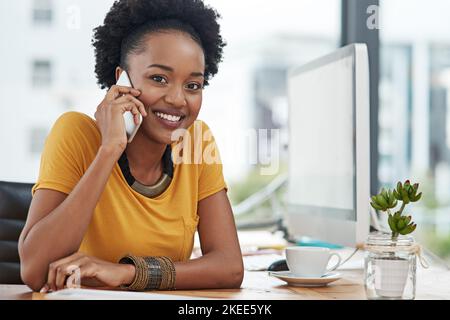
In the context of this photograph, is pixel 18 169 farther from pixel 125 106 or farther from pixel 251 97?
pixel 125 106

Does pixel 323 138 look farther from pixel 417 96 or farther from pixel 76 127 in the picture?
pixel 417 96

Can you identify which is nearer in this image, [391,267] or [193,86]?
[391,267]

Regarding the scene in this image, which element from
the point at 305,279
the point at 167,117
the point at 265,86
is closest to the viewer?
the point at 305,279

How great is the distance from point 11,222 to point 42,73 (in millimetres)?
2091

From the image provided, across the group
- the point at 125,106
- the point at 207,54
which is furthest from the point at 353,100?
the point at 125,106

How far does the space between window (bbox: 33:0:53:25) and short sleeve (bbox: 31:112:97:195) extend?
2333 millimetres

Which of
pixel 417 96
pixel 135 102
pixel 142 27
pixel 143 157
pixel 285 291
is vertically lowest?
pixel 285 291

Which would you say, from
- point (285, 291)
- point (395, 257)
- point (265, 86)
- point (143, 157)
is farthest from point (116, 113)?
point (265, 86)

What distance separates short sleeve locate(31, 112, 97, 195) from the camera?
48.5 inches

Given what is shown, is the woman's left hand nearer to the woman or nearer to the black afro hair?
the woman

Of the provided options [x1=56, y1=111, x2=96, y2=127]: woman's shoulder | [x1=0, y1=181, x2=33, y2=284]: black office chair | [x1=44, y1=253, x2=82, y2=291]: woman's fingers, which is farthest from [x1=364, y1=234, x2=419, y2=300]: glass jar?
[x1=0, y1=181, x2=33, y2=284]: black office chair

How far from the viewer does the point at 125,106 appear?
127 cm

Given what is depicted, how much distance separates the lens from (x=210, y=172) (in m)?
1.45

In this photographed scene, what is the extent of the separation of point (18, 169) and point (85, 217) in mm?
2398
